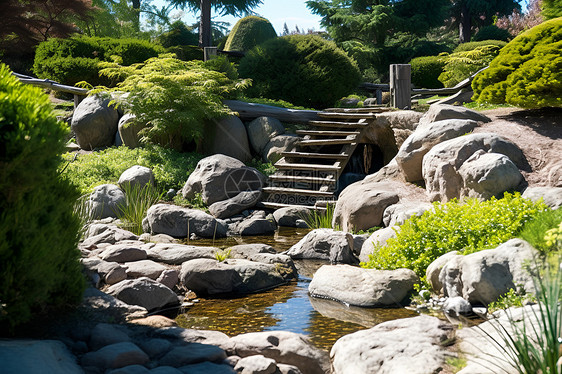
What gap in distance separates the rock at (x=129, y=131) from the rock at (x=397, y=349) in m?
11.3

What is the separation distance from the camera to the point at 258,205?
492 inches

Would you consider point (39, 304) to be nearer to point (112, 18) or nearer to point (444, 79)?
point (444, 79)

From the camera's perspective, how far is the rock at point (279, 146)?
14141mm

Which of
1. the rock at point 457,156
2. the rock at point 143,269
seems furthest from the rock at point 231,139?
the rock at point 143,269

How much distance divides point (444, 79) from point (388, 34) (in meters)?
11.2

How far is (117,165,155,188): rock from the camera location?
1223 cm

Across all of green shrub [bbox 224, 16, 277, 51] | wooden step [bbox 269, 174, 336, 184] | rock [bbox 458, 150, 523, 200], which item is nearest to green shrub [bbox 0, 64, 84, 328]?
rock [bbox 458, 150, 523, 200]

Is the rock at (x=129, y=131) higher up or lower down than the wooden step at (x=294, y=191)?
higher up

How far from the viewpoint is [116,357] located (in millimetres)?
4016

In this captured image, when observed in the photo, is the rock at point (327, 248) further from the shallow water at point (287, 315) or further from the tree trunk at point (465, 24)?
the tree trunk at point (465, 24)

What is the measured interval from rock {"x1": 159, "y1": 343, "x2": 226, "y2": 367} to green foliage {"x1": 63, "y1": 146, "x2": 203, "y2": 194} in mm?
8997

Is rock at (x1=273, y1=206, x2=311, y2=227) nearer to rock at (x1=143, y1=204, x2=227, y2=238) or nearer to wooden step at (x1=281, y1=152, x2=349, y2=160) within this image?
rock at (x1=143, y1=204, x2=227, y2=238)

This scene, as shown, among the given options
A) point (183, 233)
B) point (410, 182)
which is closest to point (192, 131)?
point (183, 233)

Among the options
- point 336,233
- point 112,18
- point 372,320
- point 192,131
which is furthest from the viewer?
point 112,18
